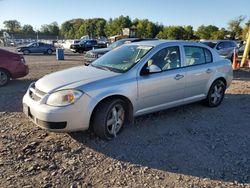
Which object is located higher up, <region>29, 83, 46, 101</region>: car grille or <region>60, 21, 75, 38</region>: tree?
<region>60, 21, 75, 38</region>: tree

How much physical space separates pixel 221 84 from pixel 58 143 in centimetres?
414

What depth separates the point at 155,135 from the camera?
491cm

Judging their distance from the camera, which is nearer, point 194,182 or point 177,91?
point 194,182

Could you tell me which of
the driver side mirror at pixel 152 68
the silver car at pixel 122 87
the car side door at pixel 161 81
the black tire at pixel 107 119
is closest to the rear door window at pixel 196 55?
the silver car at pixel 122 87

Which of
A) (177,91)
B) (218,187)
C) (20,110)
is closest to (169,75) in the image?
(177,91)

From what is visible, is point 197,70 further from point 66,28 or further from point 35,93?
point 66,28

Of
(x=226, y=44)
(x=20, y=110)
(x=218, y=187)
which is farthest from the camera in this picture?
(x=226, y=44)

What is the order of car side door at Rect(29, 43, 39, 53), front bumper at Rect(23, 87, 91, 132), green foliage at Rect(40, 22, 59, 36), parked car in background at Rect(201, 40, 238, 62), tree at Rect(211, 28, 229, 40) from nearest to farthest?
front bumper at Rect(23, 87, 91, 132), parked car in background at Rect(201, 40, 238, 62), car side door at Rect(29, 43, 39, 53), tree at Rect(211, 28, 229, 40), green foliage at Rect(40, 22, 59, 36)

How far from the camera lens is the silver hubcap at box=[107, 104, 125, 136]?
15.1 ft

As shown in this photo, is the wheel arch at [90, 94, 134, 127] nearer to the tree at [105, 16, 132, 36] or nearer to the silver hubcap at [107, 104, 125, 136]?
the silver hubcap at [107, 104, 125, 136]

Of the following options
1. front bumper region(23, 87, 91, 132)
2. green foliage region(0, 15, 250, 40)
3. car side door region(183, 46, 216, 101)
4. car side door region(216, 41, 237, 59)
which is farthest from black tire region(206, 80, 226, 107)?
green foliage region(0, 15, 250, 40)

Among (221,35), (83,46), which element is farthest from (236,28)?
(83,46)

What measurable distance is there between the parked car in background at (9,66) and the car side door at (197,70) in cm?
606

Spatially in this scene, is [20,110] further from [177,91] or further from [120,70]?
[177,91]
